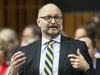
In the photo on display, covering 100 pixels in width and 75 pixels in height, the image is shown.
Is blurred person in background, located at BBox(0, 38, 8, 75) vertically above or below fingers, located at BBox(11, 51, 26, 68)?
below

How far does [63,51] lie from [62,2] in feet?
14.4

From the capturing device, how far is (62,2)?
6844 mm

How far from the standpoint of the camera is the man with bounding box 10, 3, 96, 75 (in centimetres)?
249

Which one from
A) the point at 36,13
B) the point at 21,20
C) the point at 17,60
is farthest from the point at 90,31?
the point at 21,20

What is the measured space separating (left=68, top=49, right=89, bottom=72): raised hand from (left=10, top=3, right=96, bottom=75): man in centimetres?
2

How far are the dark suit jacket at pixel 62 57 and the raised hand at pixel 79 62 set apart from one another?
127 mm

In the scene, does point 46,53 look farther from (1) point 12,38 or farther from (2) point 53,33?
(1) point 12,38

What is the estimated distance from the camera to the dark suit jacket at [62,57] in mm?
2504

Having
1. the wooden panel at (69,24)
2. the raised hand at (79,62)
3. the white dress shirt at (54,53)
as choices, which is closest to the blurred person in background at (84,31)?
the white dress shirt at (54,53)

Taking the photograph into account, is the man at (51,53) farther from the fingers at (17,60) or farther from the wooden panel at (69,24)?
the wooden panel at (69,24)

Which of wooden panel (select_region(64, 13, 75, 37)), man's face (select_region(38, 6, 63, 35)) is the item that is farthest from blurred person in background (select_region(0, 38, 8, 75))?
wooden panel (select_region(64, 13, 75, 37))

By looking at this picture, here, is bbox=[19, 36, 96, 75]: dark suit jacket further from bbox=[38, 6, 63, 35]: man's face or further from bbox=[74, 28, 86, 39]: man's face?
bbox=[74, 28, 86, 39]: man's face

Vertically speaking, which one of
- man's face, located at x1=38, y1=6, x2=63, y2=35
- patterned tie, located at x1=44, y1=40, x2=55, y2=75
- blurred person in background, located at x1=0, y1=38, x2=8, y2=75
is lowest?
blurred person in background, located at x1=0, y1=38, x2=8, y2=75

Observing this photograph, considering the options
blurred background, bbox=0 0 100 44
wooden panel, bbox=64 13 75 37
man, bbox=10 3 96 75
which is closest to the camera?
man, bbox=10 3 96 75
